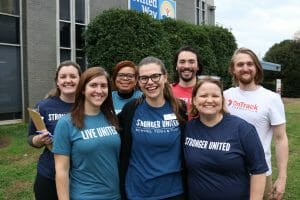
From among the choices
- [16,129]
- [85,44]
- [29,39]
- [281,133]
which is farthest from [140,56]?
[281,133]

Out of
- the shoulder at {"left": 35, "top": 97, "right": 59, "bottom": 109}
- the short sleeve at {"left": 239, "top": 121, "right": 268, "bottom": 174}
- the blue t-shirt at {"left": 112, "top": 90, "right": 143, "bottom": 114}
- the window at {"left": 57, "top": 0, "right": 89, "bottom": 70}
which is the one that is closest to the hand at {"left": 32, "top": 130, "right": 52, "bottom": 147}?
A: the shoulder at {"left": 35, "top": 97, "right": 59, "bottom": 109}

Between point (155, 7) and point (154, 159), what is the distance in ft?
60.6

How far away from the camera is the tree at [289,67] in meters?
34.4

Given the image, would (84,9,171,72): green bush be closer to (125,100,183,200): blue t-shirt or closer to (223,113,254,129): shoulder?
(125,100,183,200): blue t-shirt

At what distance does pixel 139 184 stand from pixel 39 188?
3.07ft

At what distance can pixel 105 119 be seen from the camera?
127 inches

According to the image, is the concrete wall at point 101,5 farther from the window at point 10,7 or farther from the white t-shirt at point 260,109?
the white t-shirt at point 260,109

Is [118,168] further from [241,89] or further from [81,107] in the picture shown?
[241,89]

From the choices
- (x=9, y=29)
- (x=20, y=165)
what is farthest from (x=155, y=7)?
(x=20, y=165)

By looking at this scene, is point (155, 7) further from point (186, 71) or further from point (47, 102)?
point (47, 102)

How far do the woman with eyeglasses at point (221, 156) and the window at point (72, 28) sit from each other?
42.5ft

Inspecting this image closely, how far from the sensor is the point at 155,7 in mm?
20953

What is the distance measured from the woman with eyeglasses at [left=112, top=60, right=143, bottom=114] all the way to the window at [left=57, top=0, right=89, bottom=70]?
1145 centimetres

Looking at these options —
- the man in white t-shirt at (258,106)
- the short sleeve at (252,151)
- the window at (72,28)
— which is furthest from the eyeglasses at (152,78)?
the window at (72,28)
